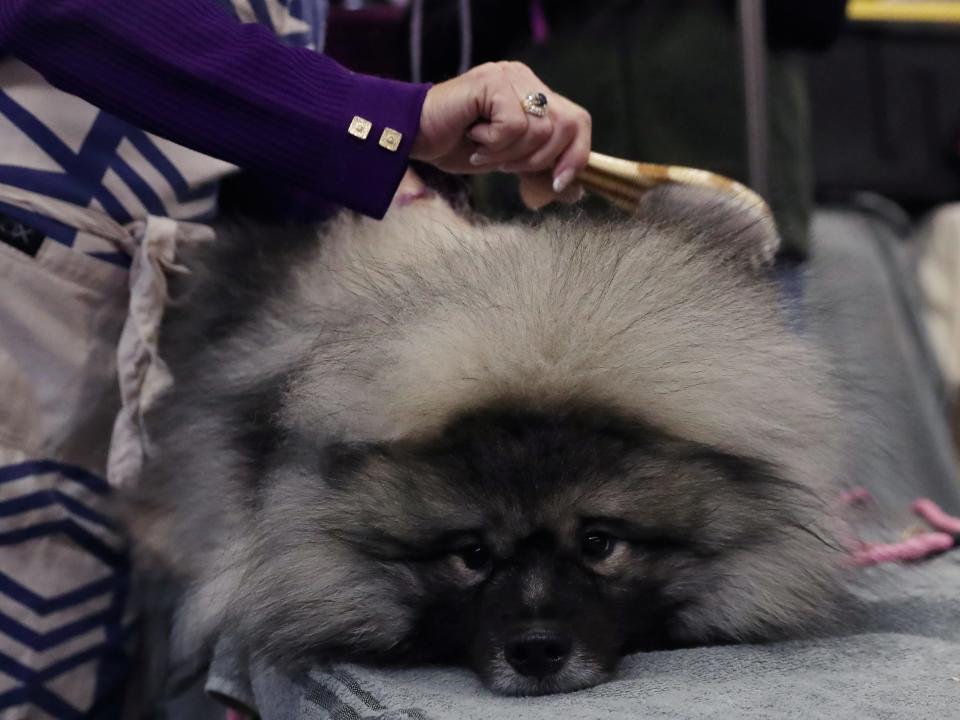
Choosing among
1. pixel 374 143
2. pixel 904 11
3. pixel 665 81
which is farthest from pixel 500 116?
pixel 904 11

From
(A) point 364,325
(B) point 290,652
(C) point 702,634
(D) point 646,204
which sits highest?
(D) point 646,204

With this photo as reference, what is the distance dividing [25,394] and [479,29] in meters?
1.03

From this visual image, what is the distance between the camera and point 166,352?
131 centimetres

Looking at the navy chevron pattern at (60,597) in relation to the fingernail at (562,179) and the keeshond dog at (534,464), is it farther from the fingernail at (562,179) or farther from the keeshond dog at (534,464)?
the fingernail at (562,179)

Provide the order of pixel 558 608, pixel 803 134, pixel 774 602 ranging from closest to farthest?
pixel 558 608, pixel 774 602, pixel 803 134

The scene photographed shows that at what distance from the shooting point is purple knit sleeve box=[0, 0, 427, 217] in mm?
986

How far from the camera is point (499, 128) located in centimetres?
105

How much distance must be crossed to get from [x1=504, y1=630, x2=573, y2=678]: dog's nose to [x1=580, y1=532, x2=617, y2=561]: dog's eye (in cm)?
9

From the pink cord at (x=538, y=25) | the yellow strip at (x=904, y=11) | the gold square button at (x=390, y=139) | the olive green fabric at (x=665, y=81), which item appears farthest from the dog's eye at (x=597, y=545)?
the yellow strip at (x=904, y=11)

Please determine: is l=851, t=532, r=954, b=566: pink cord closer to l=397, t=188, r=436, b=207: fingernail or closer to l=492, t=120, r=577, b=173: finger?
l=492, t=120, r=577, b=173: finger

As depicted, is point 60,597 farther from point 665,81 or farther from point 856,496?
point 665,81

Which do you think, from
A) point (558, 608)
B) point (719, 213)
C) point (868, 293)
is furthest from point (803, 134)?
point (558, 608)

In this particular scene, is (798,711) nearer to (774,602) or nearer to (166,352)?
(774,602)

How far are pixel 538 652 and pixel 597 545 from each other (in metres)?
0.12
